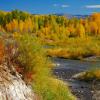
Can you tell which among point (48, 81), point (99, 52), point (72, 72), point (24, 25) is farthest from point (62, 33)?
point (48, 81)

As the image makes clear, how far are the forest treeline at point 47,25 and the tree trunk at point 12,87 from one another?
153815 millimetres

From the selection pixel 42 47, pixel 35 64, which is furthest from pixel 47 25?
pixel 35 64

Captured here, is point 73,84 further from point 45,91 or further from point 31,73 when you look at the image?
point 31,73

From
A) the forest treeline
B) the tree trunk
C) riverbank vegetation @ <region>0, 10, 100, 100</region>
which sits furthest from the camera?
the forest treeline

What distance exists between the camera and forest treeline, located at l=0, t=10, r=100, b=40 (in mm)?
172625

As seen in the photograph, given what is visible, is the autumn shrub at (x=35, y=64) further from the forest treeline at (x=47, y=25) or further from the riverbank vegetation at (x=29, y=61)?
the forest treeline at (x=47, y=25)

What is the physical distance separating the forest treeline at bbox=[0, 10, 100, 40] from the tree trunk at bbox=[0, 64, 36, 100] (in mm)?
153815

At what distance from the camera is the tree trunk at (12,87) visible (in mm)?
10086

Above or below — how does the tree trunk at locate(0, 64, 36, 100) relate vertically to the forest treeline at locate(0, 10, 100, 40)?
above

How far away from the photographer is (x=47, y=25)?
183750mm

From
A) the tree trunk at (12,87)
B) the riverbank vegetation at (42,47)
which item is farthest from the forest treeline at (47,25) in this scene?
the tree trunk at (12,87)

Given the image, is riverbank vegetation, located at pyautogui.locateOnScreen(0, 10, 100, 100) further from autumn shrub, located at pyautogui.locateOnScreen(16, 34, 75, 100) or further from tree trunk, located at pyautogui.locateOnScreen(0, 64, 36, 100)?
tree trunk, located at pyautogui.locateOnScreen(0, 64, 36, 100)

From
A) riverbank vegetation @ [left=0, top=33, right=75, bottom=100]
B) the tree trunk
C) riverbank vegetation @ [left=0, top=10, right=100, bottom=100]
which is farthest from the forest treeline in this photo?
the tree trunk

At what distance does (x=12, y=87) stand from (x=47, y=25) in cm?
17367
